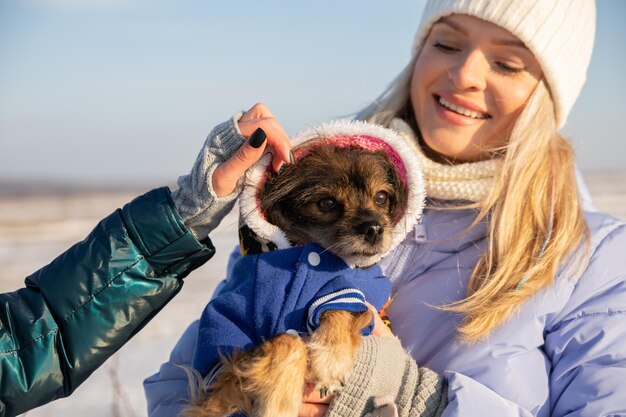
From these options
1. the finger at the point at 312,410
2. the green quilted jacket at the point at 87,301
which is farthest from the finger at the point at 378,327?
the green quilted jacket at the point at 87,301

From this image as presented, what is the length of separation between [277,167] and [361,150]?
395mm

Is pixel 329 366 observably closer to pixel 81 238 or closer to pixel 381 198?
pixel 381 198

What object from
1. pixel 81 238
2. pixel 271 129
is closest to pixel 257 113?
pixel 271 129

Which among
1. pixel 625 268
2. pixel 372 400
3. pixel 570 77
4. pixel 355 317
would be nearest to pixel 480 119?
pixel 570 77

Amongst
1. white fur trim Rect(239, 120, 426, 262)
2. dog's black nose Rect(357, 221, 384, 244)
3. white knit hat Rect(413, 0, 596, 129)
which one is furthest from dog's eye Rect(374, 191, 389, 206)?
white knit hat Rect(413, 0, 596, 129)

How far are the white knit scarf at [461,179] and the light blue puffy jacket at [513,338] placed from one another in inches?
4.7

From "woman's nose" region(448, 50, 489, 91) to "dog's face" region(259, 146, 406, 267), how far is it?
1.87 ft

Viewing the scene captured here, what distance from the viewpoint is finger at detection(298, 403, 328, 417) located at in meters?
2.58

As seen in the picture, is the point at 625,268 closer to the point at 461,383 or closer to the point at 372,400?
the point at 461,383

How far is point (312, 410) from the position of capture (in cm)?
259

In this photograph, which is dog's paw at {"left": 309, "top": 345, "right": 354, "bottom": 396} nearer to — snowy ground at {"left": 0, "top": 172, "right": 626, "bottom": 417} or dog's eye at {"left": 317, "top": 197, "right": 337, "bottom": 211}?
dog's eye at {"left": 317, "top": 197, "right": 337, "bottom": 211}

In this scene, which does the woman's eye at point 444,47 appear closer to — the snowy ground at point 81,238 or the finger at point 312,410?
the snowy ground at point 81,238

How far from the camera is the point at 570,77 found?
3.27 m

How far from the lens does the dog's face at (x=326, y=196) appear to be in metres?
2.80
